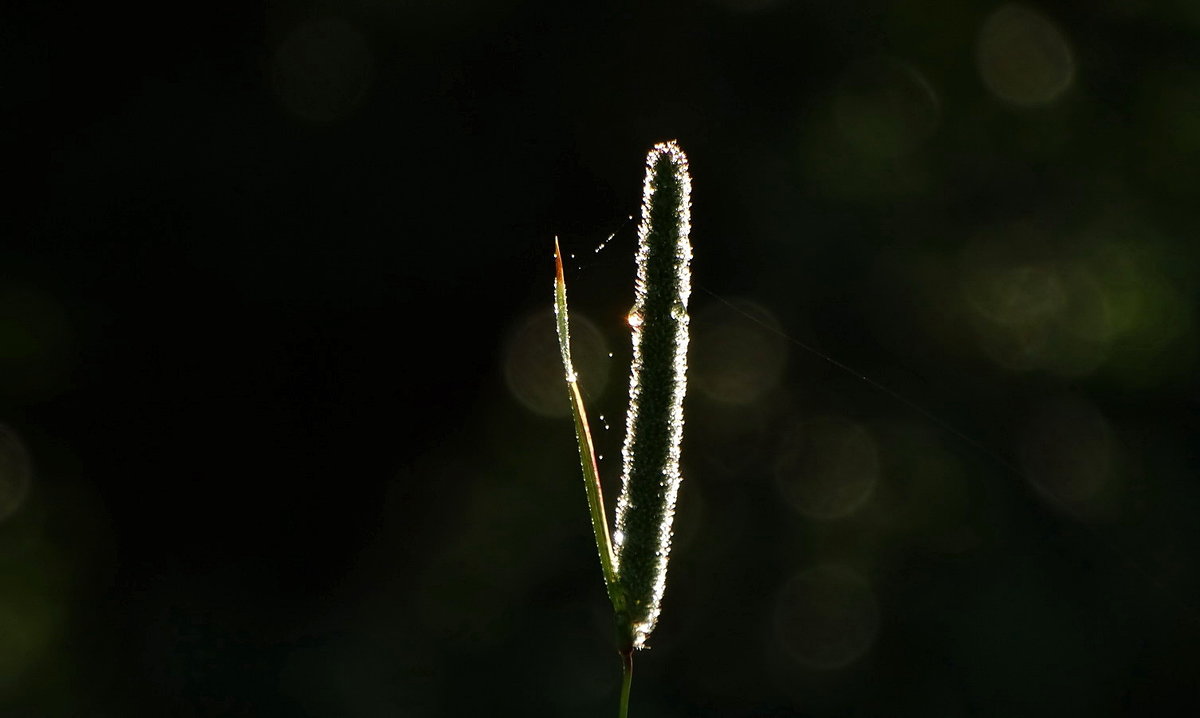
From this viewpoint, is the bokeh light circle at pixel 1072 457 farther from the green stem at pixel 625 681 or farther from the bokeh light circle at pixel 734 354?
the green stem at pixel 625 681

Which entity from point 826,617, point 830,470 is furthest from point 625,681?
point 830,470

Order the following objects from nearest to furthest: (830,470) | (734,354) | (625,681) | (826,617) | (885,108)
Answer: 1. (625,681)
2. (826,617)
3. (830,470)
4. (734,354)
5. (885,108)

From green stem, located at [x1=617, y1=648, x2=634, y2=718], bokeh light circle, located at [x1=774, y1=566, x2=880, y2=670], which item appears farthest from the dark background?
green stem, located at [x1=617, y1=648, x2=634, y2=718]

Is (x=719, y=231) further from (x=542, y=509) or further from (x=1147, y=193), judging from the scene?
(x=1147, y=193)

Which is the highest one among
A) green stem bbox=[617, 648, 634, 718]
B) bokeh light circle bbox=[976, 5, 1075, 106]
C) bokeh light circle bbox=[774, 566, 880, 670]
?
bokeh light circle bbox=[976, 5, 1075, 106]

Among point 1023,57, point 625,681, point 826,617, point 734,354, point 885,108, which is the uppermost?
point 1023,57

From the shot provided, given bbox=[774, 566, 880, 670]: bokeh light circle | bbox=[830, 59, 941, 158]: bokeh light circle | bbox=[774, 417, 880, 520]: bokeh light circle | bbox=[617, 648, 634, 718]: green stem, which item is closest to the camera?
bbox=[617, 648, 634, 718]: green stem

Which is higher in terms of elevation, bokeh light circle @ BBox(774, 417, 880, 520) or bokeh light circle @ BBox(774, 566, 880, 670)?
bokeh light circle @ BBox(774, 417, 880, 520)

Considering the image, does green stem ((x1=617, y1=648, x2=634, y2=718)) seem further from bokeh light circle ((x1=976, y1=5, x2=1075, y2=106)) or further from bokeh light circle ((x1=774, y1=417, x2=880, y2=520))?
bokeh light circle ((x1=976, y1=5, x2=1075, y2=106))

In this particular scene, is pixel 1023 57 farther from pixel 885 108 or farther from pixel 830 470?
pixel 830 470

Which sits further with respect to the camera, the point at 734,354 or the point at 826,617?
the point at 734,354

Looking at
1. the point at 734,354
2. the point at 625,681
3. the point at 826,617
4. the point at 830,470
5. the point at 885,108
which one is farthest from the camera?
the point at 885,108
